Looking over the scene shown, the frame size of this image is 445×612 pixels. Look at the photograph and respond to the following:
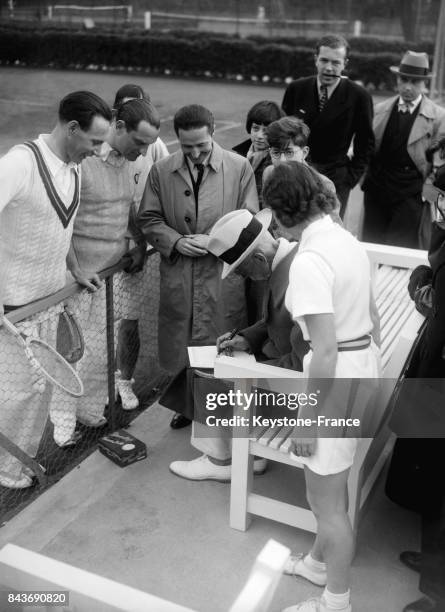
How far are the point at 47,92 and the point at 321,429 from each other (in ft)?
77.1

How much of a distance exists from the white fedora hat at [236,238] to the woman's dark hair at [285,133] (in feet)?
3.45

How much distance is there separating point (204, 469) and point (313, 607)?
1.07m

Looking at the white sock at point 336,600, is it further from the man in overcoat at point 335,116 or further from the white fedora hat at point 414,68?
the white fedora hat at point 414,68

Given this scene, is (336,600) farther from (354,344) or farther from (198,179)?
(198,179)

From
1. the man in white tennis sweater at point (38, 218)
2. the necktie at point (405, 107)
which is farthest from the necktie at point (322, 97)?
the man in white tennis sweater at point (38, 218)

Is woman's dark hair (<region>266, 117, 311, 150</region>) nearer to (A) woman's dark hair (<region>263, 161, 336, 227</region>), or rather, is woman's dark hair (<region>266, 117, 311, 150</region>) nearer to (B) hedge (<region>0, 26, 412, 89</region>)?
(A) woman's dark hair (<region>263, 161, 336, 227</region>)

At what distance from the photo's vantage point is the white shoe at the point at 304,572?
2.96m

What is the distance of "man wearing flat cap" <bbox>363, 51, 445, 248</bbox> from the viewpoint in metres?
5.11

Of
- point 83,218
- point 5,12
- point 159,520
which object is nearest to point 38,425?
point 159,520

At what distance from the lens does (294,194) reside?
2.52 metres

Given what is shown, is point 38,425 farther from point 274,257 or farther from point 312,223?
point 312,223

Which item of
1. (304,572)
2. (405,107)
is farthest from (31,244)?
(405,107)

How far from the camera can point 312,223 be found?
8.42ft

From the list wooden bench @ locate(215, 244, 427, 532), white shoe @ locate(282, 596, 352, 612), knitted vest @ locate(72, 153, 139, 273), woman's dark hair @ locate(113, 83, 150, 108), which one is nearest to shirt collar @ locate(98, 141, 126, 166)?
knitted vest @ locate(72, 153, 139, 273)
